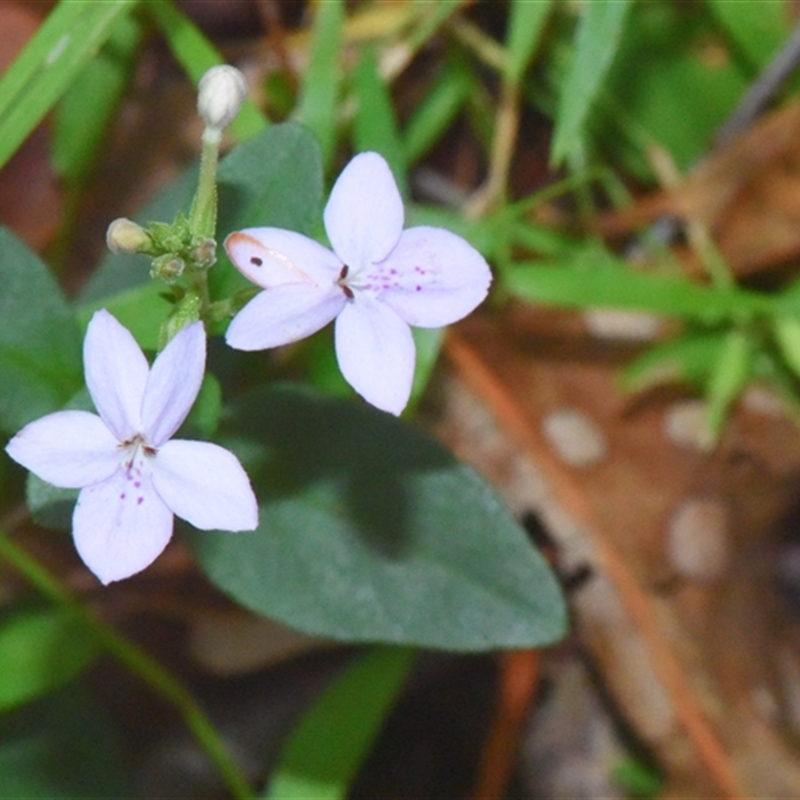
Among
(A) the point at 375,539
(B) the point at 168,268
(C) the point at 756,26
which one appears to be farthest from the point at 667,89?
(B) the point at 168,268

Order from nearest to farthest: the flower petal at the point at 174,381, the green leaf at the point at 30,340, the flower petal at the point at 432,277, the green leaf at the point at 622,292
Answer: the flower petal at the point at 174,381, the flower petal at the point at 432,277, the green leaf at the point at 30,340, the green leaf at the point at 622,292

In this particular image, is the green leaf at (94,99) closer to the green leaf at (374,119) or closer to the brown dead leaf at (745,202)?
the green leaf at (374,119)

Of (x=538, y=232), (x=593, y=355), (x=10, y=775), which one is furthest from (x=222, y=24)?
(x=10, y=775)

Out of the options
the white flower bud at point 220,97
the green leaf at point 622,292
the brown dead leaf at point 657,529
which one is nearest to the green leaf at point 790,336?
the green leaf at point 622,292

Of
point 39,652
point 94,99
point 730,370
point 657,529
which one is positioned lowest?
point 657,529

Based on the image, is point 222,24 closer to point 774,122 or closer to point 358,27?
point 358,27

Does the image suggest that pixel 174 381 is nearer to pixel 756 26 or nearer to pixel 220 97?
pixel 220 97

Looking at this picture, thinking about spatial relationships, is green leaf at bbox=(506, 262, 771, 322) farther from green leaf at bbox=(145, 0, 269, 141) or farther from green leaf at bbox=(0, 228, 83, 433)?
green leaf at bbox=(0, 228, 83, 433)
